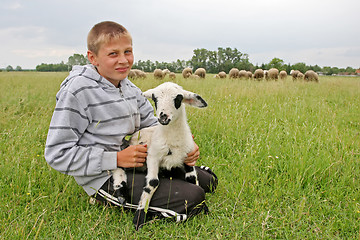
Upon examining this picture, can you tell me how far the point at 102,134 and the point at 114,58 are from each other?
0.74m

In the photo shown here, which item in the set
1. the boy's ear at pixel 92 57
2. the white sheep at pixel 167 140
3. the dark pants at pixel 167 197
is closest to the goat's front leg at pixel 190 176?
the white sheep at pixel 167 140

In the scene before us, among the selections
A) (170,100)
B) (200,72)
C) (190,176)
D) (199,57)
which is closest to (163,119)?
(170,100)

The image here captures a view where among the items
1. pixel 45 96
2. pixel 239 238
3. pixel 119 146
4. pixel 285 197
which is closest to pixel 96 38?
pixel 119 146

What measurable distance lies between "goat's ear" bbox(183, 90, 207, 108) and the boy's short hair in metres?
0.85

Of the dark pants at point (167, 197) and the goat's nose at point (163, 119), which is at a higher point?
the goat's nose at point (163, 119)

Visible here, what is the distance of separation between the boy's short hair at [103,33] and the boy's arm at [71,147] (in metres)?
0.53

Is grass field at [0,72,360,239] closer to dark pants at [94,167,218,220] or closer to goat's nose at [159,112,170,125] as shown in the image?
dark pants at [94,167,218,220]

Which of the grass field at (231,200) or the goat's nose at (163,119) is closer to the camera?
the goat's nose at (163,119)

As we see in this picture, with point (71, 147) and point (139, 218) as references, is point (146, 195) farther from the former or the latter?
point (71, 147)

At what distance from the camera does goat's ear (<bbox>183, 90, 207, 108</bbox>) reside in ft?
7.53

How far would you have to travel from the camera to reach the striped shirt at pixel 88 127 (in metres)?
2.30

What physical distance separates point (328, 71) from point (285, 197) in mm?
60783

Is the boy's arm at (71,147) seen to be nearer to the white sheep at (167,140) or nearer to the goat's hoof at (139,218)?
the white sheep at (167,140)

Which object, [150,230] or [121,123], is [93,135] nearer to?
[121,123]
